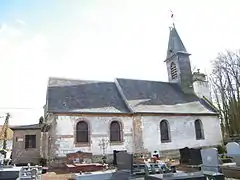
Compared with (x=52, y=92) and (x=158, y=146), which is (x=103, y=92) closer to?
(x=52, y=92)

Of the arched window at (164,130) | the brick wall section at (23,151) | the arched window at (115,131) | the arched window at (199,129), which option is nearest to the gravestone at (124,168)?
the arched window at (115,131)

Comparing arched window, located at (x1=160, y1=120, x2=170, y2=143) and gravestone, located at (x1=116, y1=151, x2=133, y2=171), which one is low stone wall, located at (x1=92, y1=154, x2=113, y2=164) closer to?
arched window, located at (x1=160, y1=120, x2=170, y2=143)

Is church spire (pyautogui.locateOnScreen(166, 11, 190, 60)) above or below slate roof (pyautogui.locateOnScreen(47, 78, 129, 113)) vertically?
above

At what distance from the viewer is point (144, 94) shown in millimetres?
21531

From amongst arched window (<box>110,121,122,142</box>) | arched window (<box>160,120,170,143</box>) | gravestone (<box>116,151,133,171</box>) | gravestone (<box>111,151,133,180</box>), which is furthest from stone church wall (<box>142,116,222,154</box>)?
gravestone (<box>111,151,133,180</box>)

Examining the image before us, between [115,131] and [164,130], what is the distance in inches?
183

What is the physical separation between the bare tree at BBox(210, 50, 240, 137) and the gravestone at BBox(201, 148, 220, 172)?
18.3 metres

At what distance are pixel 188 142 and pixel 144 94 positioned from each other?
6052mm

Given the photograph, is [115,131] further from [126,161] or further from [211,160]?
[211,160]

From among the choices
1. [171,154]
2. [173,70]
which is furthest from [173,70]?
[171,154]

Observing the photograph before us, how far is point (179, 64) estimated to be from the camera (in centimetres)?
2475

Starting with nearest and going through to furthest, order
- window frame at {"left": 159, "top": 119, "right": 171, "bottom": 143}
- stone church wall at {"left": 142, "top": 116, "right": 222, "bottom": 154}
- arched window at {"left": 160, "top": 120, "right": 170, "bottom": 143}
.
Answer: stone church wall at {"left": 142, "top": 116, "right": 222, "bottom": 154}
window frame at {"left": 159, "top": 119, "right": 171, "bottom": 143}
arched window at {"left": 160, "top": 120, "right": 170, "bottom": 143}

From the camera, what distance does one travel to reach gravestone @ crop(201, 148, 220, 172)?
26.0ft

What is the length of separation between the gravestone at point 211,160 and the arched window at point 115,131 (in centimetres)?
995
